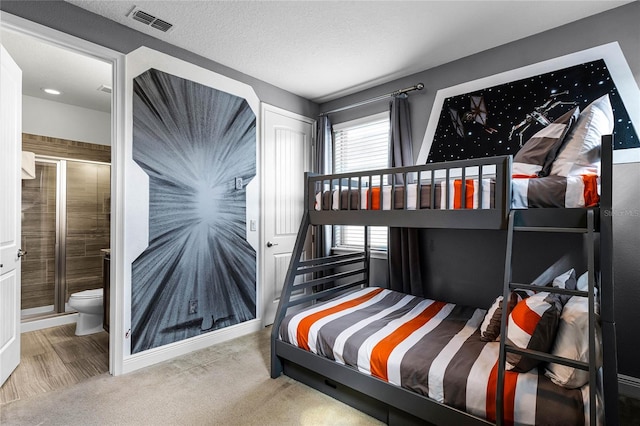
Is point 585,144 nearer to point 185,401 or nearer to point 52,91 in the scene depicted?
point 185,401

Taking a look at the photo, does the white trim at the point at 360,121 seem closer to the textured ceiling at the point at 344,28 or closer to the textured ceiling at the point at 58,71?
the textured ceiling at the point at 344,28

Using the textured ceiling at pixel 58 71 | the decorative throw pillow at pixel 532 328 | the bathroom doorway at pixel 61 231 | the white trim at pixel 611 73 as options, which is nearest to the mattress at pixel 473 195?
the decorative throw pillow at pixel 532 328

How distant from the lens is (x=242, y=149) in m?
3.24

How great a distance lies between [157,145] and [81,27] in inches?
Result: 34.7

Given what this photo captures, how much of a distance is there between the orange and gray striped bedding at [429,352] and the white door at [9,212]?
6.34 ft

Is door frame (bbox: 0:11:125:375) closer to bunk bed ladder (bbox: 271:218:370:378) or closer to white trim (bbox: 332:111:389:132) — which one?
bunk bed ladder (bbox: 271:218:370:378)

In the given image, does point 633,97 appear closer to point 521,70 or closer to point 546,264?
point 521,70

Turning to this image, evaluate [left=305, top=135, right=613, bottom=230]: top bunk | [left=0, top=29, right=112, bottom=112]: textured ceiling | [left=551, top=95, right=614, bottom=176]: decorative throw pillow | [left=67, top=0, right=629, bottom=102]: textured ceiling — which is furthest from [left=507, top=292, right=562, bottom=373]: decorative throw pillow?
[left=0, top=29, right=112, bottom=112]: textured ceiling

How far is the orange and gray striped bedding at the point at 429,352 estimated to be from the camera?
4.65 feet

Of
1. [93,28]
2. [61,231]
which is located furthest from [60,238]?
[93,28]

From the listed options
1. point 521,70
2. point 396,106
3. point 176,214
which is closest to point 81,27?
point 176,214

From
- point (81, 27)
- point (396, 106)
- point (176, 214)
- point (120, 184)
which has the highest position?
point (81, 27)

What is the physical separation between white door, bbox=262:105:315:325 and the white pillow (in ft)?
8.33

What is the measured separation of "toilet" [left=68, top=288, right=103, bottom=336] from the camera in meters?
3.19
